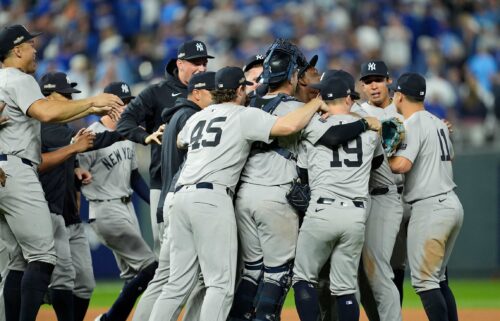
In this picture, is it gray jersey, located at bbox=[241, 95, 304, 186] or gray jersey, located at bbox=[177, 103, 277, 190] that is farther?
gray jersey, located at bbox=[241, 95, 304, 186]

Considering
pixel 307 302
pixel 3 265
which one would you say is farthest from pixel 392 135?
pixel 3 265

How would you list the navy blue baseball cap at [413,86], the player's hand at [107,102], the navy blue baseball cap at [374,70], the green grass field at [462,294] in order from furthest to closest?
the green grass field at [462,294] → the navy blue baseball cap at [374,70] → the navy blue baseball cap at [413,86] → the player's hand at [107,102]

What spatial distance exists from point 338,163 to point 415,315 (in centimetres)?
377

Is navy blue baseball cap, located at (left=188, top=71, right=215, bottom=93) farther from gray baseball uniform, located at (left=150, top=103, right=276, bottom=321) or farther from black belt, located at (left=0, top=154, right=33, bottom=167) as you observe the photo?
black belt, located at (left=0, top=154, right=33, bottom=167)

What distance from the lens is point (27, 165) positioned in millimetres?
7727

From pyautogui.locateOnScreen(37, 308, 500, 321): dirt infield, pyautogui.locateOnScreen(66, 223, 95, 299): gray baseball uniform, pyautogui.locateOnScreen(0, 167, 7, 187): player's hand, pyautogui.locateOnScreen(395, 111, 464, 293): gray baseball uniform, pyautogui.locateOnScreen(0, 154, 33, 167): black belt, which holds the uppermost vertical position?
pyautogui.locateOnScreen(0, 154, 33, 167): black belt

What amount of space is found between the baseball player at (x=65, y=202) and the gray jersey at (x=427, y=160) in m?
2.61

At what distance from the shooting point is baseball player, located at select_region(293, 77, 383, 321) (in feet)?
24.0

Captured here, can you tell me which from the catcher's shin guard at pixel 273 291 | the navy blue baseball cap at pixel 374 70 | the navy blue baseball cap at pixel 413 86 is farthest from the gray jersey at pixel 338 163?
the navy blue baseball cap at pixel 374 70

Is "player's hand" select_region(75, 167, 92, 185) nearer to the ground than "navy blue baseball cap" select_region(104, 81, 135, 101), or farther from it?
nearer to the ground

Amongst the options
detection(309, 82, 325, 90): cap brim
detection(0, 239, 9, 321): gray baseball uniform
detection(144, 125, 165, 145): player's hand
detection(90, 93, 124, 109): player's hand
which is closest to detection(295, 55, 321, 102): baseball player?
detection(309, 82, 325, 90): cap brim

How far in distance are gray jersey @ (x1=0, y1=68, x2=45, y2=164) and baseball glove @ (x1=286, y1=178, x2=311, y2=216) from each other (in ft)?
6.72

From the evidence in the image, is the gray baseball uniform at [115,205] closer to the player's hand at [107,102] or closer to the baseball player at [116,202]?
the baseball player at [116,202]

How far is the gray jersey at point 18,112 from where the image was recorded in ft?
25.0
